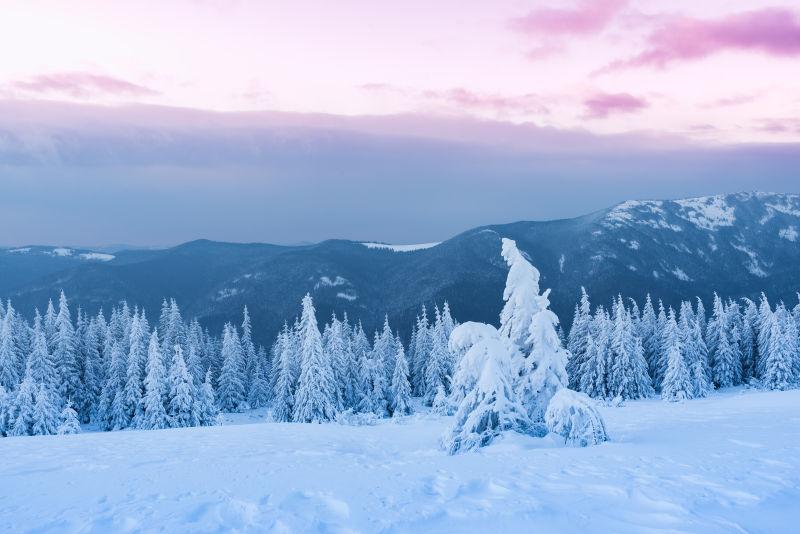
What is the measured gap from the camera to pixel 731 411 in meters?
25.4

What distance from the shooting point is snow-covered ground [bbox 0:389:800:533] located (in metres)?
8.81

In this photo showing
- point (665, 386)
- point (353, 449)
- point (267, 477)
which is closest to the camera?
point (267, 477)

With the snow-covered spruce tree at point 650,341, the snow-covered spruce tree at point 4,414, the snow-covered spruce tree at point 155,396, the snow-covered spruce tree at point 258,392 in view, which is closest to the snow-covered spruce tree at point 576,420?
the snow-covered spruce tree at point 155,396

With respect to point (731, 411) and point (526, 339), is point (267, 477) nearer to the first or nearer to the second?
point (526, 339)

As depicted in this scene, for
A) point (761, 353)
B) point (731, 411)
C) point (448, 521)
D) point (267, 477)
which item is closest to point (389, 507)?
point (448, 521)

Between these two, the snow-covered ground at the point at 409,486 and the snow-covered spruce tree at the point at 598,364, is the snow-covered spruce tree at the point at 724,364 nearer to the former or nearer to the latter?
the snow-covered spruce tree at the point at 598,364

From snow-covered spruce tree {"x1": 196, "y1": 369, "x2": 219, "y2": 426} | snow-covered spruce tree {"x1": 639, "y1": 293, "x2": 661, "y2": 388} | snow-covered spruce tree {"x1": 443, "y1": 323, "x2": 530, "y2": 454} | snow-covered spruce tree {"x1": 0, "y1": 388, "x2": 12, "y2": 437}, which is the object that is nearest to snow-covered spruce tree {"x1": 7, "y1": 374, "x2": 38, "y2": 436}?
snow-covered spruce tree {"x1": 0, "y1": 388, "x2": 12, "y2": 437}

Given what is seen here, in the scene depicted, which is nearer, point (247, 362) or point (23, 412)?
point (23, 412)

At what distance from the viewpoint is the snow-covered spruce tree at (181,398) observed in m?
42.9

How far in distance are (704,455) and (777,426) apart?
7706 mm

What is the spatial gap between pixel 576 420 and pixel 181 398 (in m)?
36.7

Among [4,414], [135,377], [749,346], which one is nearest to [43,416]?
[4,414]

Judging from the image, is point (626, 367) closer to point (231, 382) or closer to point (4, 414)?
point (231, 382)

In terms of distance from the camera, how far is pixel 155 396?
4266cm
